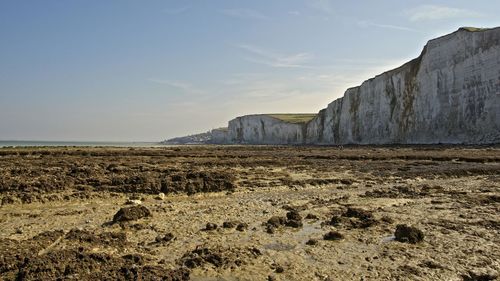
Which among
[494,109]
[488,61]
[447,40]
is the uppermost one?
[447,40]

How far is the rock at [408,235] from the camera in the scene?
7312mm

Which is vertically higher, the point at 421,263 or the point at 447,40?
the point at 447,40

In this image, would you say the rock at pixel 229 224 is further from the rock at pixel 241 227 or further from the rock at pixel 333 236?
the rock at pixel 333 236

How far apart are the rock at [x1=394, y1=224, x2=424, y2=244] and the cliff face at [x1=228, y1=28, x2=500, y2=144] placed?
4104cm

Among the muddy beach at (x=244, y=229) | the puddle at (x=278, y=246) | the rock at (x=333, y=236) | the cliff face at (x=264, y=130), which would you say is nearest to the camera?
the muddy beach at (x=244, y=229)

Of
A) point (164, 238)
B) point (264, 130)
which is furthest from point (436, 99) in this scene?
point (264, 130)

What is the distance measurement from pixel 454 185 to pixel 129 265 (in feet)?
41.0

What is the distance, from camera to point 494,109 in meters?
43.3

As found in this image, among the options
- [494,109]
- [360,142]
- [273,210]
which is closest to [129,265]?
[273,210]

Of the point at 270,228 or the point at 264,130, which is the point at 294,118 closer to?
the point at 264,130

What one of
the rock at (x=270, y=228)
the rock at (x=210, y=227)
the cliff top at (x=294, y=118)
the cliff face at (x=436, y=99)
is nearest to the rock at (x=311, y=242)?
the rock at (x=270, y=228)

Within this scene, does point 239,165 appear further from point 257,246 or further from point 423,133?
point 423,133

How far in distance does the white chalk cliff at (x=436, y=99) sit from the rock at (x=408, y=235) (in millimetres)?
41040

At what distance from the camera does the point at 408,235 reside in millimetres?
7391
